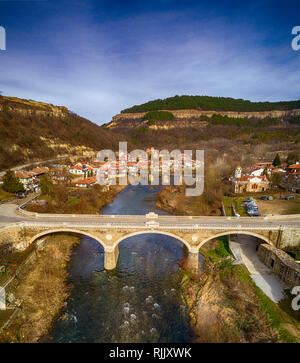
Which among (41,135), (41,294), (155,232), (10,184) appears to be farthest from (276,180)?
(41,135)

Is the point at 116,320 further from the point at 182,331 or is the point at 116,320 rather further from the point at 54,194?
the point at 54,194

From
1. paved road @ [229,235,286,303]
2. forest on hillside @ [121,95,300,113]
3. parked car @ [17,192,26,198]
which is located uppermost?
forest on hillside @ [121,95,300,113]

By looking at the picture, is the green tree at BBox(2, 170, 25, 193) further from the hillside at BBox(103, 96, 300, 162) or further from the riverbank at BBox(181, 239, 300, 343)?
the hillside at BBox(103, 96, 300, 162)

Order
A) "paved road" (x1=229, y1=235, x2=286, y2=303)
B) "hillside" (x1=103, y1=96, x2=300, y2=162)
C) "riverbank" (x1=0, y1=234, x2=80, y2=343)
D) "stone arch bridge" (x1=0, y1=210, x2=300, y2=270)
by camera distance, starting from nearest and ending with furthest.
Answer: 1. "riverbank" (x1=0, y1=234, x2=80, y2=343)
2. "paved road" (x1=229, y1=235, x2=286, y2=303)
3. "stone arch bridge" (x1=0, y1=210, x2=300, y2=270)
4. "hillside" (x1=103, y1=96, x2=300, y2=162)

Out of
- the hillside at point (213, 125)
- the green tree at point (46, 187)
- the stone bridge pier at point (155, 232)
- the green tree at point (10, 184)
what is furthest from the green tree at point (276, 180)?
the green tree at point (10, 184)

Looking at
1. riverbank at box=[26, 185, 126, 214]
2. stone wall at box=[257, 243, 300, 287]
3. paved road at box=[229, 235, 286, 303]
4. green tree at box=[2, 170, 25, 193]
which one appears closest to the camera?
stone wall at box=[257, 243, 300, 287]

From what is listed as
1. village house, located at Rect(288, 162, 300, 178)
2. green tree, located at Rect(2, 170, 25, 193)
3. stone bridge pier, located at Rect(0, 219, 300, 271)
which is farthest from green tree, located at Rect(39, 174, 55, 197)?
village house, located at Rect(288, 162, 300, 178)

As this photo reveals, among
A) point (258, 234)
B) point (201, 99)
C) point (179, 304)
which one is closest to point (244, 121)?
point (201, 99)

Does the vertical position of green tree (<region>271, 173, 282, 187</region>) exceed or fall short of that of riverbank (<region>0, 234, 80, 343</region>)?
it exceeds it
